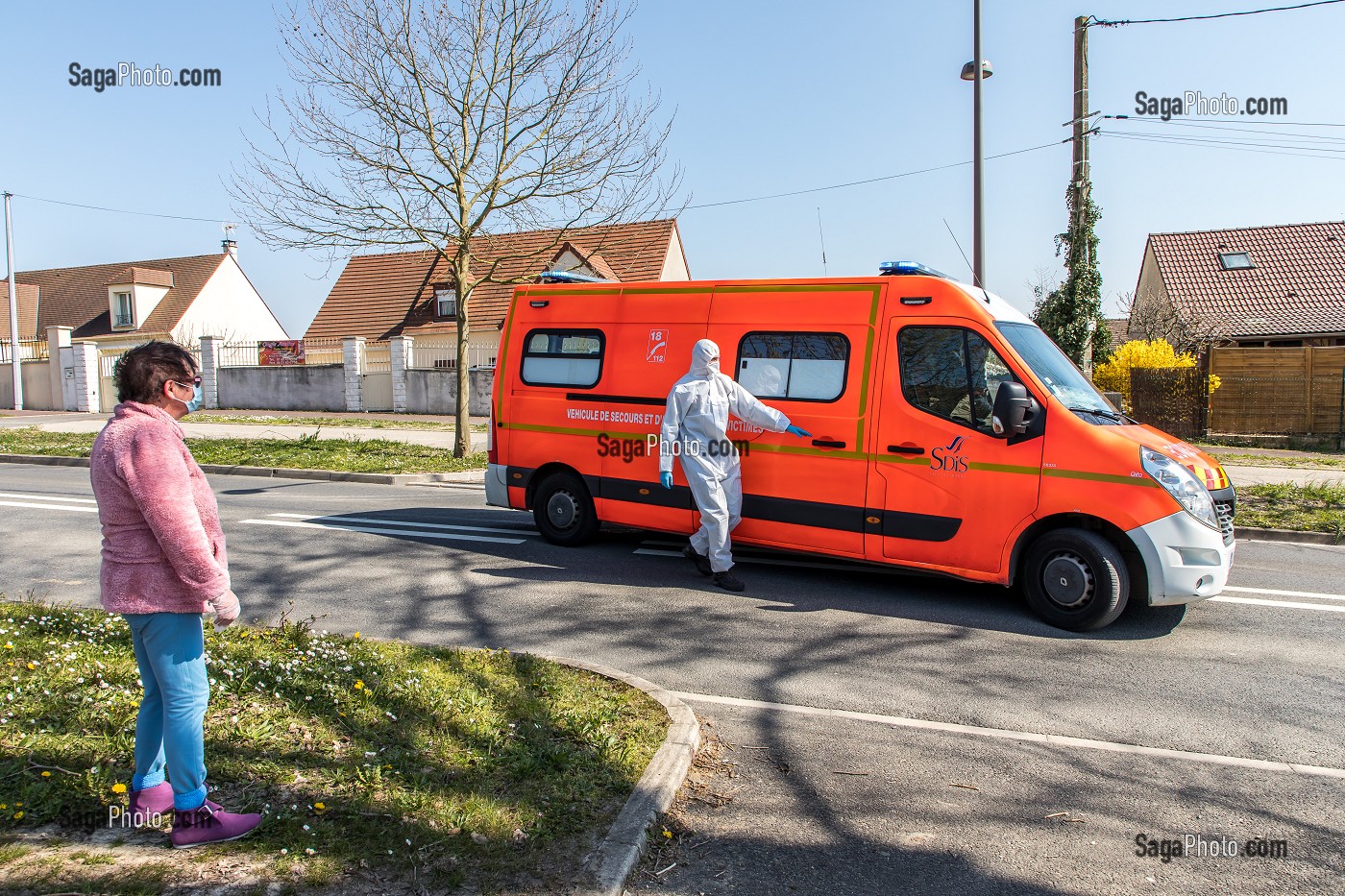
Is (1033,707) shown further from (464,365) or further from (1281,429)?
(1281,429)

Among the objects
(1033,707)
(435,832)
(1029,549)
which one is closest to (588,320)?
(1029,549)

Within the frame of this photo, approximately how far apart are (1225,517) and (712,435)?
3.66m

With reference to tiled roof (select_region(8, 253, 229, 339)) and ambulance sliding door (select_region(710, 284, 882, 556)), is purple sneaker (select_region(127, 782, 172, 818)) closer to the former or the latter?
ambulance sliding door (select_region(710, 284, 882, 556))

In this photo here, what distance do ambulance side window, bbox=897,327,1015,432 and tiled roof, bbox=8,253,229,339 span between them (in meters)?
43.0

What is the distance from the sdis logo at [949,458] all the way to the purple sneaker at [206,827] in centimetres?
494

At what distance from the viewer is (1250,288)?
3150 centimetres

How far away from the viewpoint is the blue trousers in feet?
10.1

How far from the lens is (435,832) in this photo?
10.5 feet

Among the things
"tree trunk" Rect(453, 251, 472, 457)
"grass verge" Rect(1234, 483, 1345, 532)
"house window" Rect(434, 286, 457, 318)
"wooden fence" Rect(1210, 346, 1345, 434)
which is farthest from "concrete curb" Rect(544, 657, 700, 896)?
"house window" Rect(434, 286, 457, 318)

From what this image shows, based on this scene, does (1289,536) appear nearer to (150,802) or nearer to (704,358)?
(704,358)

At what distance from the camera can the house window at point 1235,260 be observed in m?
32.8

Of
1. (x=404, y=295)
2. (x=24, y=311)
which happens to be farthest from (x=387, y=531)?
(x=24, y=311)

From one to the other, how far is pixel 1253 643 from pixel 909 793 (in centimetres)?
357

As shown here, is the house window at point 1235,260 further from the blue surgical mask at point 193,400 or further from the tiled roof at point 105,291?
the tiled roof at point 105,291
